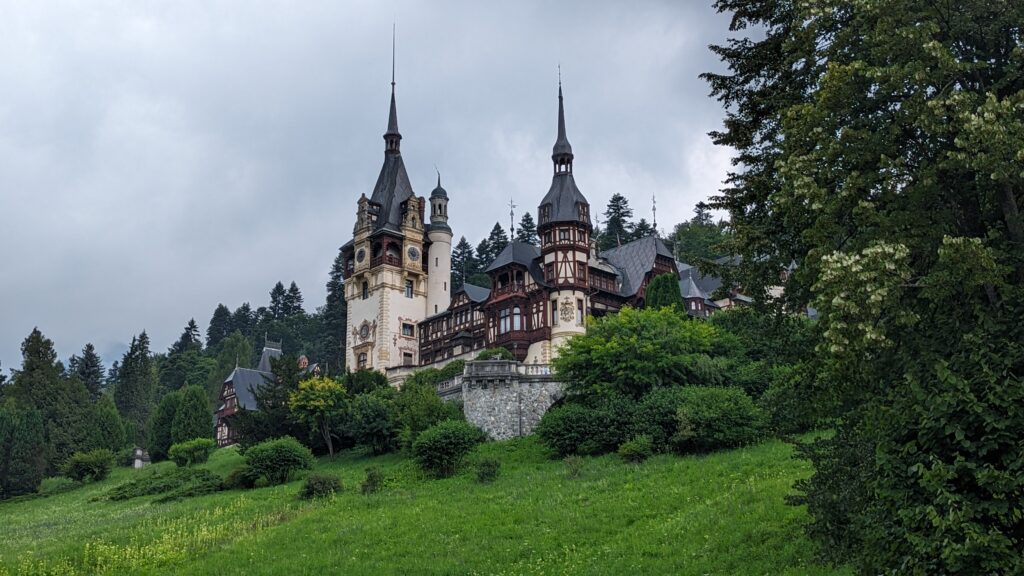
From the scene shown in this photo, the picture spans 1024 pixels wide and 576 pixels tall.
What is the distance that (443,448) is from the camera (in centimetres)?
3728

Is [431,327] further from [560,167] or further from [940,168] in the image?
[940,168]

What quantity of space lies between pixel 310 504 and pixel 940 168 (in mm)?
25442

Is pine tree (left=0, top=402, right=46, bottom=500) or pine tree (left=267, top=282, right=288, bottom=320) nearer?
pine tree (left=0, top=402, right=46, bottom=500)

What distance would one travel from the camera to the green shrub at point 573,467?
108ft

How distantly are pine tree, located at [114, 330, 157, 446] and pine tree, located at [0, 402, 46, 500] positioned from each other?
37.5 meters

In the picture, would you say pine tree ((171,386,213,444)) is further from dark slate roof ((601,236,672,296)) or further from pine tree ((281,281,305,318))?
pine tree ((281,281,305,318))

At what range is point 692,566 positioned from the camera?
18.4m

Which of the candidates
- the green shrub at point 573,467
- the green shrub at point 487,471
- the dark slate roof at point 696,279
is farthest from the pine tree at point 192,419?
the green shrub at point 573,467

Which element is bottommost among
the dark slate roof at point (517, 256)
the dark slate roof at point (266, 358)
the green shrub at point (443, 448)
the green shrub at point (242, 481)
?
the green shrub at point (242, 481)

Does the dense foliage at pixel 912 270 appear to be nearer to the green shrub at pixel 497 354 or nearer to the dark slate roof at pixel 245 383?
the green shrub at pixel 497 354

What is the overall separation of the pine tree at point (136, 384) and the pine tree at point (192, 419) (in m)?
29.0

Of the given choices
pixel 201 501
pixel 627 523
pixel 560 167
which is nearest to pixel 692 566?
pixel 627 523

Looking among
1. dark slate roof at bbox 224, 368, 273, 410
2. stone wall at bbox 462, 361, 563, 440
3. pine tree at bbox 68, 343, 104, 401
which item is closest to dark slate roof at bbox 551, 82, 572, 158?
stone wall at bbox 462, 361, 563, 440

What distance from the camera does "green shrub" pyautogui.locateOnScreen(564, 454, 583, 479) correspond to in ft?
108
